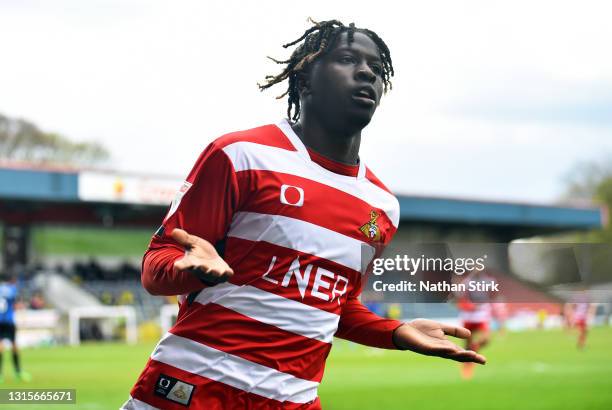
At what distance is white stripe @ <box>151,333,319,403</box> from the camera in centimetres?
331

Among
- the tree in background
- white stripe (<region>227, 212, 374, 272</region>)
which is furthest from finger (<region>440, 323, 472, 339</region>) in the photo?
the tree in background

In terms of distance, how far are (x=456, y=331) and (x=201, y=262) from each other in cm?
123

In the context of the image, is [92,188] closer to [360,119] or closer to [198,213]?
[360,119]

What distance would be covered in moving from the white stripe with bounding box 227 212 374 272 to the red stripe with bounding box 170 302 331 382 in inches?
10.8

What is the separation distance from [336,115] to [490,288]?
10.1ft

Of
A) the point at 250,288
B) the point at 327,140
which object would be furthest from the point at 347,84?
the point at 250,288

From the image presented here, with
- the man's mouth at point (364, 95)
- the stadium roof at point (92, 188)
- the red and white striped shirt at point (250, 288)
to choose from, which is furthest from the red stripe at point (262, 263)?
the stadium roof at point (92, 188)

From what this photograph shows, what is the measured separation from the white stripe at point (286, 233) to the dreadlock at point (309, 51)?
692 millimetres

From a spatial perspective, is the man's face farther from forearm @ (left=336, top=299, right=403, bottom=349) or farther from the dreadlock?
forearm @ (left=336, top=299, right=403, bottom=349)

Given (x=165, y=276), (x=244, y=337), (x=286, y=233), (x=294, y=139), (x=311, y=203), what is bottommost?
(x=244, y=337)

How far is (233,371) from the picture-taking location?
3309 mm

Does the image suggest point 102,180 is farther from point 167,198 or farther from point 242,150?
point 242,150

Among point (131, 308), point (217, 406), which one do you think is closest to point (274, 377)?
point (217, 406)

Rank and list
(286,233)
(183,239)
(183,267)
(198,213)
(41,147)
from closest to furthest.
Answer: (183,267) → (183,239) → (198,213) → (286,233) → (41,147)
